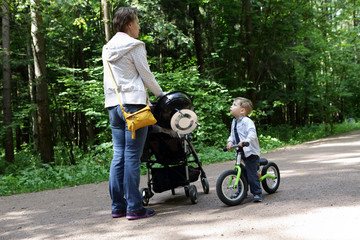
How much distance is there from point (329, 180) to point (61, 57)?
15858 mm

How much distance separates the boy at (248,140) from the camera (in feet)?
13.8

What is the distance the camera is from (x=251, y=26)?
15.3 meters

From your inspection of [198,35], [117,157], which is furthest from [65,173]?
[198,35]

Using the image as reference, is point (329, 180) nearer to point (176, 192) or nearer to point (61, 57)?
point (176, 192)

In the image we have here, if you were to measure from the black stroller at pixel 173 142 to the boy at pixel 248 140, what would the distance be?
23.5 inches

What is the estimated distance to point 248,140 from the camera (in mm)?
4203

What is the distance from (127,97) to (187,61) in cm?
1217

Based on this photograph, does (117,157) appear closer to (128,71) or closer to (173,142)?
(173,142)

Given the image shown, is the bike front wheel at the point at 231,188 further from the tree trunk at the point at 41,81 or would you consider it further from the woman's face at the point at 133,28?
the tree trunk at the point at 41,81

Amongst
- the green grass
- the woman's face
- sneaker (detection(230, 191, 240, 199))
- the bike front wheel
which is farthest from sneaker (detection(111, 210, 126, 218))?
the green grass

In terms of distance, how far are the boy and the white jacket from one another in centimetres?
130

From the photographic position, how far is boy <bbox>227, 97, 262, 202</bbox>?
4219mm

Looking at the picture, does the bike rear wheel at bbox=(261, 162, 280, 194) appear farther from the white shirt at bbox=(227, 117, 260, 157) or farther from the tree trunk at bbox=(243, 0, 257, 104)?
the tree trunk at bbox=(243, 0, 257, 104)

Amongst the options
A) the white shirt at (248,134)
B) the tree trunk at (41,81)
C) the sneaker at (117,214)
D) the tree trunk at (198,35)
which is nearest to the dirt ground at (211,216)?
the sneaker at (117,214)
